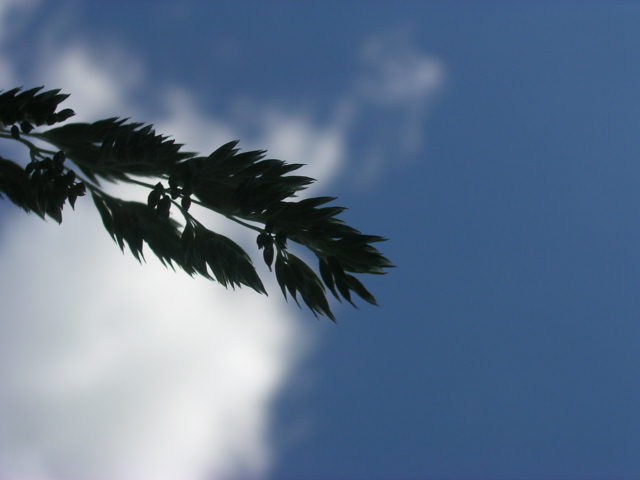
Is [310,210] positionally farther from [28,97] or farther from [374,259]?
[28,97]

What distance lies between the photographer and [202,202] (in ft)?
14.3

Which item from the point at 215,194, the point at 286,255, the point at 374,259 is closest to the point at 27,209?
the point at 215,194

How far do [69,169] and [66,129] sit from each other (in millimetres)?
453

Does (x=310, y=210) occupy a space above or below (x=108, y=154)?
above

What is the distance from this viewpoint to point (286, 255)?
Answer: 168 inches

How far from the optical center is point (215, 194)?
436 centimetres

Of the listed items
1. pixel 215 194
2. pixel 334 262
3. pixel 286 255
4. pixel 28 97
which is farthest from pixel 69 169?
pixel 334 262

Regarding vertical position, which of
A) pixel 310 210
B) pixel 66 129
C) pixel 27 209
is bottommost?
pixel 27 209

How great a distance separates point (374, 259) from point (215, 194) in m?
1.31

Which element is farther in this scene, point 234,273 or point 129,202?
point 129,202

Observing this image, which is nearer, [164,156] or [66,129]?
[164,156]

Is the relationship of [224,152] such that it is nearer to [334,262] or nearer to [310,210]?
[310,210]

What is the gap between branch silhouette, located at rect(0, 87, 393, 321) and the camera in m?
4.20

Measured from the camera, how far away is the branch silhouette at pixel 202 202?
420 cm
